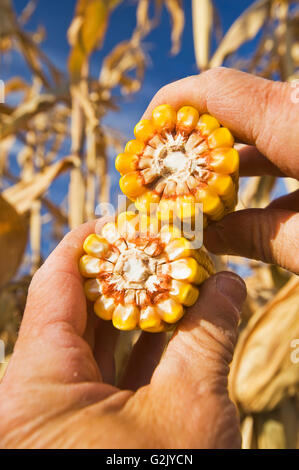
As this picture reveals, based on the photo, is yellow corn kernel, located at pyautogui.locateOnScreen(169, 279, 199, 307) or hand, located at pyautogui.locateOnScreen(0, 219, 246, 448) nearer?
hand, located at pyautogui.locateOnScreen(0, 219, 246, 448)

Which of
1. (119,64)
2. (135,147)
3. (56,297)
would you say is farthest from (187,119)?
(119,64)

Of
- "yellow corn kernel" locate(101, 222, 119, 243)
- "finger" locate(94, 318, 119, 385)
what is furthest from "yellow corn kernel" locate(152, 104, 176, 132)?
"finger" locate(94, 318, 119, 385)

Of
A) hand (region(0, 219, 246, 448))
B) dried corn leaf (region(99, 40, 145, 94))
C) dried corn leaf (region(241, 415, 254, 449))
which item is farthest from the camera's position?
dried corn leaf (region(99, 40, 145, 94))

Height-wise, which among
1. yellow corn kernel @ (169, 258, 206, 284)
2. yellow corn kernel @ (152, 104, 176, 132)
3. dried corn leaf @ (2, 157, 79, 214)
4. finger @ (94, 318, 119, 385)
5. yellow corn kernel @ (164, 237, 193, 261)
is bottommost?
finger @ (94, 318, 119, 385)

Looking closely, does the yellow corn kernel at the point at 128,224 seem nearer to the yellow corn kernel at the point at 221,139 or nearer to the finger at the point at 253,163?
the yellow corn kernel at the point at 221,139

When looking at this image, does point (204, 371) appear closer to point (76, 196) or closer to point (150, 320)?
point (150, 320)

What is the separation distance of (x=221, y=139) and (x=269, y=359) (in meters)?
1.21

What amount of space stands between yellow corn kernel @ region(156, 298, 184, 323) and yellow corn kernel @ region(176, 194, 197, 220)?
0.24 meters

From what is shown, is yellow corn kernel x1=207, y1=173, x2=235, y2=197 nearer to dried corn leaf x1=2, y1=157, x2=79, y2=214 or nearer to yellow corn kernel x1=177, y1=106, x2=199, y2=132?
yellow corn kernel x1=177, y1=106, x2=199, y2=132

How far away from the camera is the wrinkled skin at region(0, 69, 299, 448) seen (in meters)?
0.80

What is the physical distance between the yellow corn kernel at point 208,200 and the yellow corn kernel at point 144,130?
25 centimetres

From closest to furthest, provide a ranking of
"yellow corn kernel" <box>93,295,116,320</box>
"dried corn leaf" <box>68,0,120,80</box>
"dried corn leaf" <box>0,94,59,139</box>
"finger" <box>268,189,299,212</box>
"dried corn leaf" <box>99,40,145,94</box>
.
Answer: "yellow corn kernel" <box>93,295,116,320</box> < "finger" <box>268,189,299,212</box> < "dried corn leaf" <box>0,94,59,139</box> < "dried corn leaf" <box>68,0,120,80</box> < "dried corn leaf" <box>99,40,145,94</box>

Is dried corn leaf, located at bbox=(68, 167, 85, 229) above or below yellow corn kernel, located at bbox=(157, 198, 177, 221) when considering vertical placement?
below
